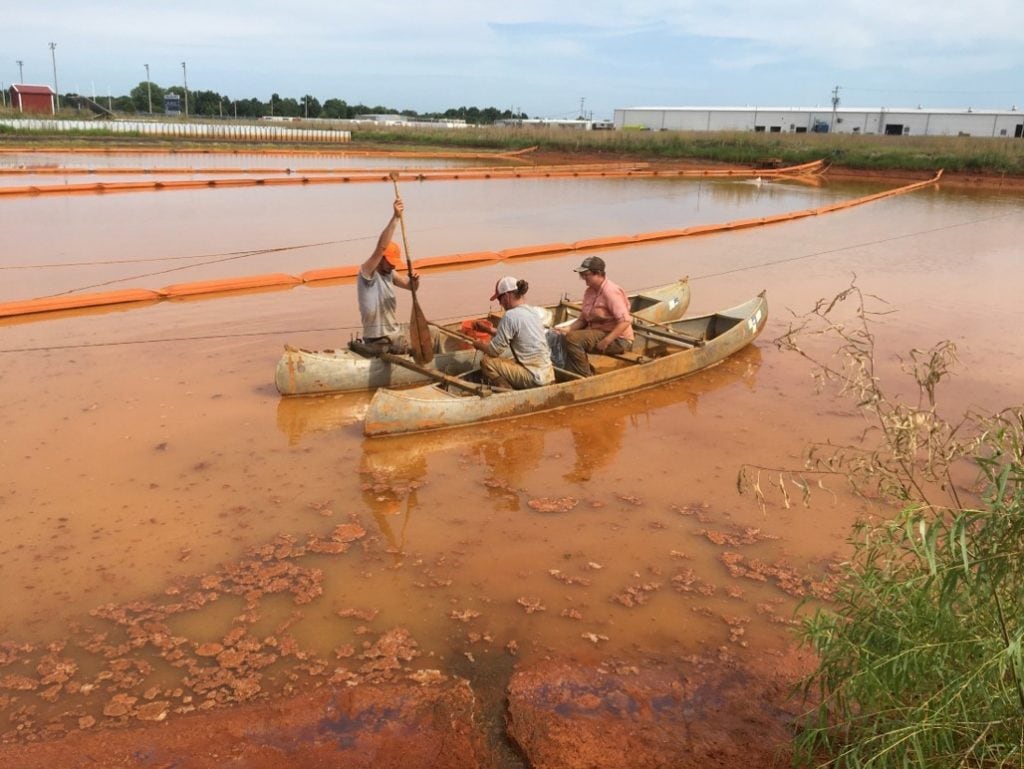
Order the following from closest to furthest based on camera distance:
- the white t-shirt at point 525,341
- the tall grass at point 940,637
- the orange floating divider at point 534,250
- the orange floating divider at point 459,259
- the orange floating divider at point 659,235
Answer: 1. the tall grass at point 940,637
2. the white t-shirt at point 525,341
3. the orange floating divider at point 459,259
4. the orange floating divider at point 534,250
5. the orange floating divider at point 659,235

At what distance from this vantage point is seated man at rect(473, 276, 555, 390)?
702 centimetres

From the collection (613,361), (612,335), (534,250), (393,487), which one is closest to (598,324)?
(612,335)

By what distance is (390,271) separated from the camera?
752cm

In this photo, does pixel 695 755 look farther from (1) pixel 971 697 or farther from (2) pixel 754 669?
(1) pixel 971 697

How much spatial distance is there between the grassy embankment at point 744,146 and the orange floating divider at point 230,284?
32.6 metres

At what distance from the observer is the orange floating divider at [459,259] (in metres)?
13.4

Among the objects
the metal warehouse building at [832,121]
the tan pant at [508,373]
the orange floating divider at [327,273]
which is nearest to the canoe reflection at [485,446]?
the tan pant at [508,373]

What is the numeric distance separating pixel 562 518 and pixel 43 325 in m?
7.16

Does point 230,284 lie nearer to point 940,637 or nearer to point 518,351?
point 518,351

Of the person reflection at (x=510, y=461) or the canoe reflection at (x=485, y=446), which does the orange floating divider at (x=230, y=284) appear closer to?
the canoe reflection at (x=485, y=446)

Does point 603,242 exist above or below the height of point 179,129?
below

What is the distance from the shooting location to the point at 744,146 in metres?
42.7

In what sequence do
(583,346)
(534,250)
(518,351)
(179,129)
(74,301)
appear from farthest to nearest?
(179,129) < (534,250) < (74,301) < (583,346) < (518,351)

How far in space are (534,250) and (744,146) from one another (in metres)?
31.9
